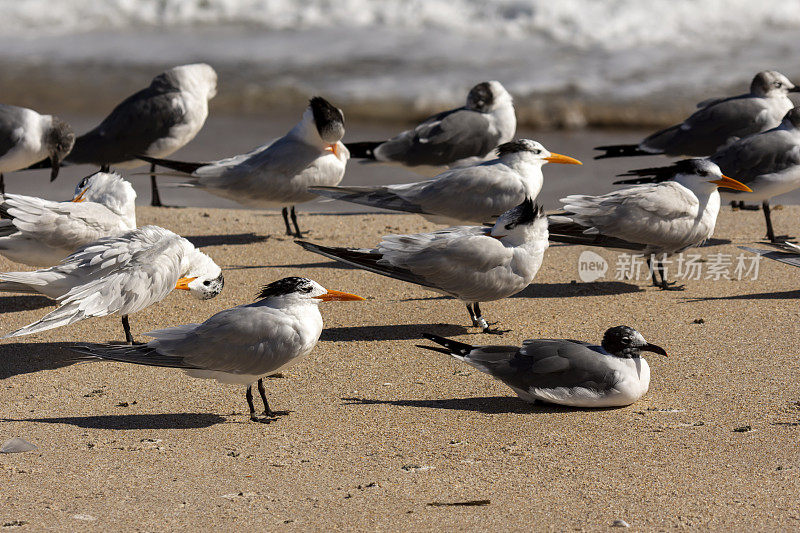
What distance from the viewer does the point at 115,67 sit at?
665 inches

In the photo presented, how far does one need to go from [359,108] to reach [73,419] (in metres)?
10.6

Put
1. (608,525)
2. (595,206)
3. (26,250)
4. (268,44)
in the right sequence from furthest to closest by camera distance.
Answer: (268,44)
(595,206)
(26,250)
(608,525)

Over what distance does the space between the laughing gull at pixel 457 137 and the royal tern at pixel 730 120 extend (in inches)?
52.8

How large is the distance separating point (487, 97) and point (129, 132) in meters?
3.10

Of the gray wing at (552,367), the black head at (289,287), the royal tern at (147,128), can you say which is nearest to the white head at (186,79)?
the royal tern at (147,128)

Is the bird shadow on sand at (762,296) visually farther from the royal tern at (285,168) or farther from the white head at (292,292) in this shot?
the royal tern at (285,168)

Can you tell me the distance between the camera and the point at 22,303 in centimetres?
645

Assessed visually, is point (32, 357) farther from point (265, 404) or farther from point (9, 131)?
point (9, 131)

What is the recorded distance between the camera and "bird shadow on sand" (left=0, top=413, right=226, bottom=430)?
455 centimetres

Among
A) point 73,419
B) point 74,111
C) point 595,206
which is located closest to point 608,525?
point 73,419

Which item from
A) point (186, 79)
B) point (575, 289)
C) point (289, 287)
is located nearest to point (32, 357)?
point (289, 287)

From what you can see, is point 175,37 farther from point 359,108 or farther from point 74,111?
point 359,108

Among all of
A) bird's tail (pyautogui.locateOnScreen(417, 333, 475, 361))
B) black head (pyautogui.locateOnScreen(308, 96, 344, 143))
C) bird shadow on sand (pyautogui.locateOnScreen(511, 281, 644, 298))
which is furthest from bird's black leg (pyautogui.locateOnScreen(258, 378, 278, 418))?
black head (pyautogui.locateOnScreen(308, 96, 344, 143))

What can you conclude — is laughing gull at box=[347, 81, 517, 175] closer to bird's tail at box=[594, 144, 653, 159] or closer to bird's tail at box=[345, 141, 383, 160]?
bird's tail at box=[345, 141, 383, 160]
